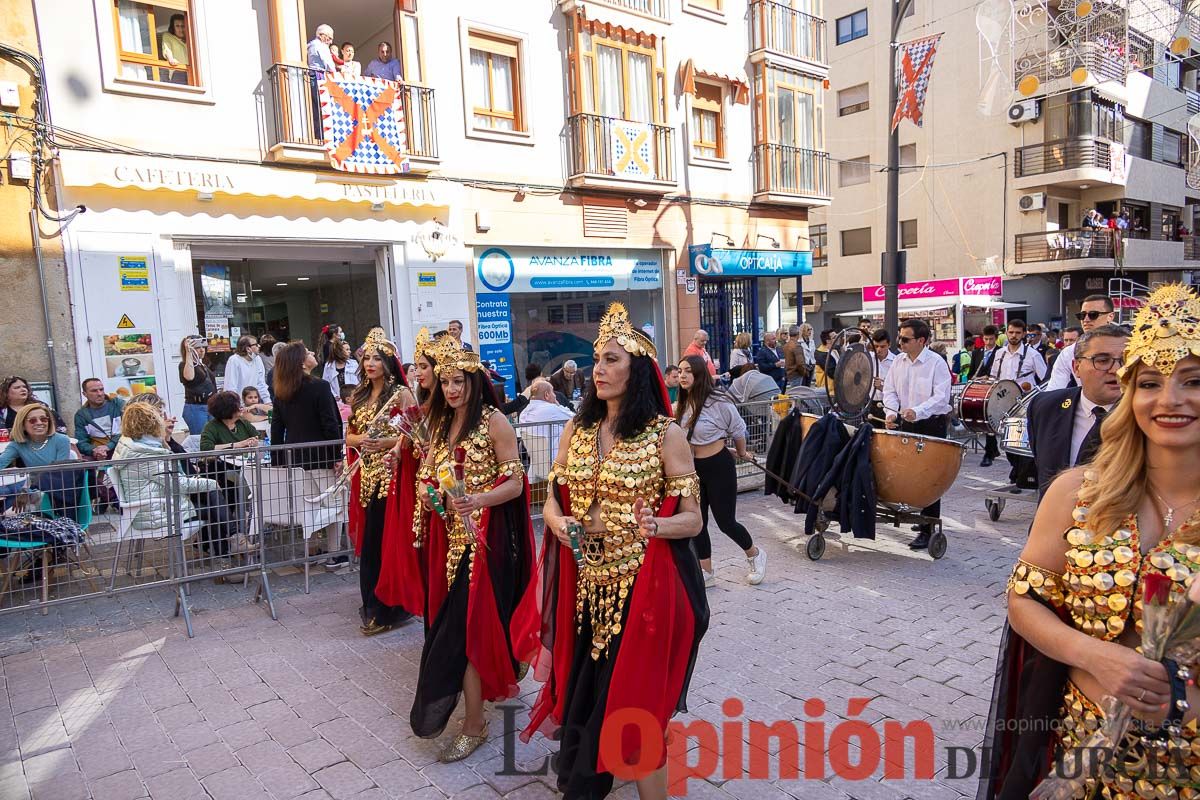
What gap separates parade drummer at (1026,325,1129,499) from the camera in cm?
409

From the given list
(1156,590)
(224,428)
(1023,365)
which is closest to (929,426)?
(1023,365)

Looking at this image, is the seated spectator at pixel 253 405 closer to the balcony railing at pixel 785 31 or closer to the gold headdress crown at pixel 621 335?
the gold headdress crown at pixel 621 335

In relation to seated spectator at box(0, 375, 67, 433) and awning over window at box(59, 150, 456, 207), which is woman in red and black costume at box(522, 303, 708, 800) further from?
awning over window at box(59, 150, 456, 207)

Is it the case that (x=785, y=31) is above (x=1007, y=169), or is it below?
above

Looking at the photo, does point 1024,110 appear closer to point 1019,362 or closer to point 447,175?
point 1019,362

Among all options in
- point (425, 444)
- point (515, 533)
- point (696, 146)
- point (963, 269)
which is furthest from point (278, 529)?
point (963, 269)

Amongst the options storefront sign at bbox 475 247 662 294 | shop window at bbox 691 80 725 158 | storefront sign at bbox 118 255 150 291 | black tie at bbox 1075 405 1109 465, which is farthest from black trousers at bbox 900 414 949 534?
shop window at bbox 691 80 725 158

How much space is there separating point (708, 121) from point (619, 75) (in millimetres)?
2752

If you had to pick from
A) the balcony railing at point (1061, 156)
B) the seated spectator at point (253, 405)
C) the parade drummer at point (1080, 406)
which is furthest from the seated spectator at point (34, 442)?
the balcony railing at point (1061, 156)

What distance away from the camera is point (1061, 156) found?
87.3 feet

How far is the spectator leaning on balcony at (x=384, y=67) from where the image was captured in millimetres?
11969

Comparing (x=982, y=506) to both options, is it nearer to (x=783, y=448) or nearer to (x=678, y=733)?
(x=783, y=448)

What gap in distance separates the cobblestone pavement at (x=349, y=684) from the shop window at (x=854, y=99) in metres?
28.2

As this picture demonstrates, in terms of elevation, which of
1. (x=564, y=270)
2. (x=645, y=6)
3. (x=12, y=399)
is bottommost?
(x=12, y=399)
